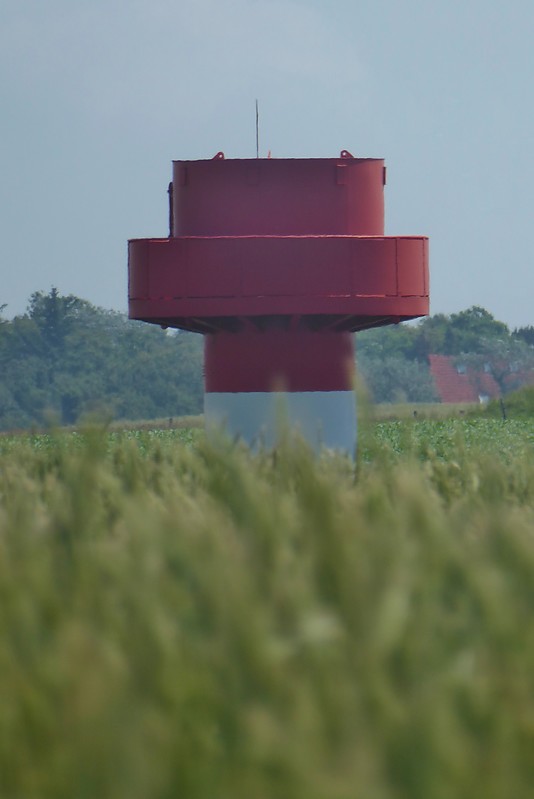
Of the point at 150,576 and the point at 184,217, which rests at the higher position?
the point at 184,217

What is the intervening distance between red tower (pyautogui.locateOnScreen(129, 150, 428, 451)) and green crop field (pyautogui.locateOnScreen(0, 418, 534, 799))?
12432mm

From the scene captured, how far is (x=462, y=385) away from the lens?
116938 millimetres

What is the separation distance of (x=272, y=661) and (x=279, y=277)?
43.7 feet

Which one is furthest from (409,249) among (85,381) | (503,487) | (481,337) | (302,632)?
(481,337)

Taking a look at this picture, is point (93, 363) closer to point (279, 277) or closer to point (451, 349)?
point (451, 349)

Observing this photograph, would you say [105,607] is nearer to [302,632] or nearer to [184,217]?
[302,632]

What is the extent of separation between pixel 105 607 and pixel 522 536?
65cm

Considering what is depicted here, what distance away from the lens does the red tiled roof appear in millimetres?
115625

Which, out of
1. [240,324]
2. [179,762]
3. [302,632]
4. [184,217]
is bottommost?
[179,762]

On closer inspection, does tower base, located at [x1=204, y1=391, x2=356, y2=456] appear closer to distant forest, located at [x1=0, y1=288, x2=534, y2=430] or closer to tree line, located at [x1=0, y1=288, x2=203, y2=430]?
distant forest, located at [x1=0, y1=288, x2=534, y2=430]

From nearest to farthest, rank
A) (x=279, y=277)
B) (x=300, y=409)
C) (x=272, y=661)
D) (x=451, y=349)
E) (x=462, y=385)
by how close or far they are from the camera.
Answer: (x=272, y=661), (x=279, y=277), (x=300, y=409), (x=462, y=385), (x=451, y=349)

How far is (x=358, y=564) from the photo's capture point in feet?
5.84

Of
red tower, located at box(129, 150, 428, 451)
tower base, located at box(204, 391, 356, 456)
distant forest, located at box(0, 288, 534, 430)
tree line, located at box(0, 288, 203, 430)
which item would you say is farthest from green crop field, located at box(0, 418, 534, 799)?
tree line, located at box(0, 288, 203, 430)

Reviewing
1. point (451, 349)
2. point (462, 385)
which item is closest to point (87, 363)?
point (462, 385)
